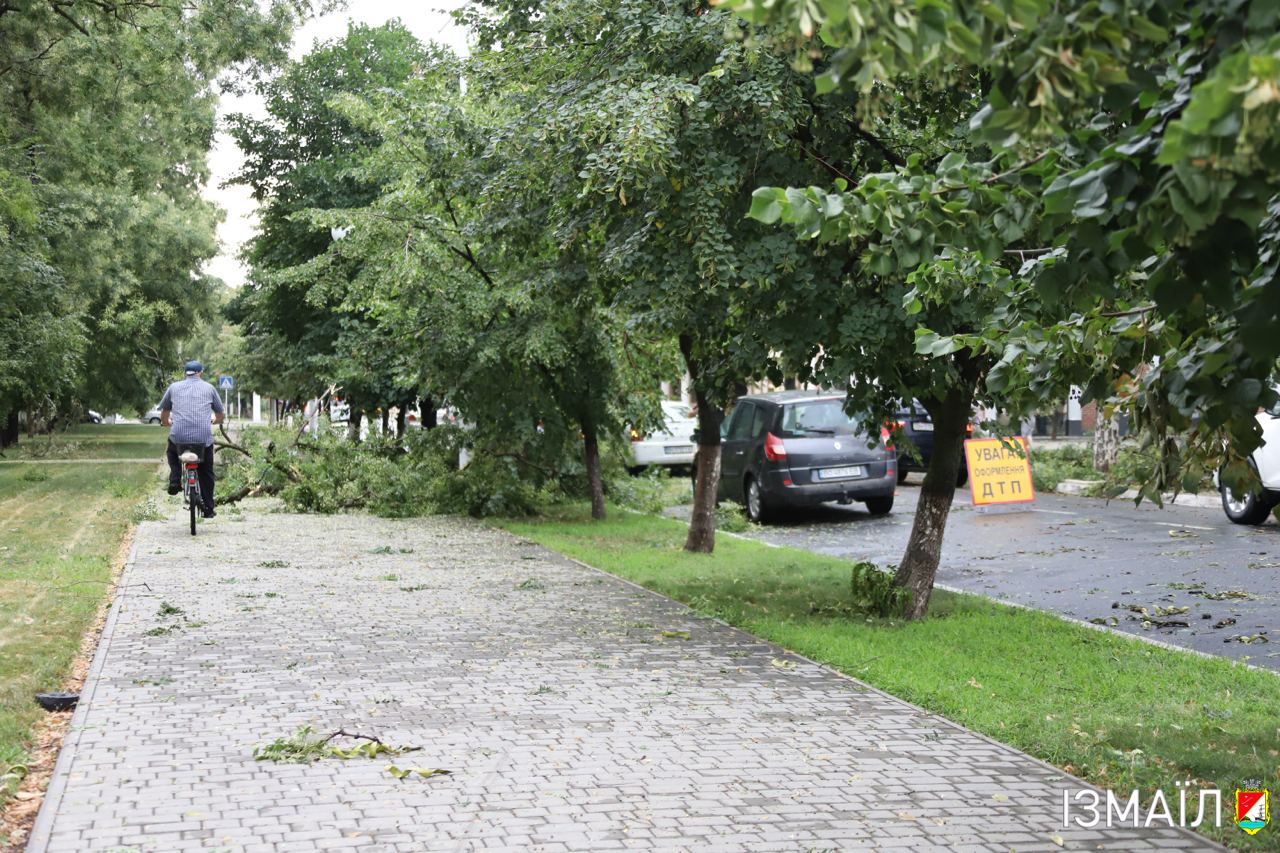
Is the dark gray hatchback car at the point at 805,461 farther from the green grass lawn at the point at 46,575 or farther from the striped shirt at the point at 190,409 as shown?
the green grass lawn at the point at 46,575

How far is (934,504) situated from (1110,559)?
4.17 metres

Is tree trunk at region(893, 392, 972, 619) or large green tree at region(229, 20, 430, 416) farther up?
large green tree at region(229, 20, 430, 416)

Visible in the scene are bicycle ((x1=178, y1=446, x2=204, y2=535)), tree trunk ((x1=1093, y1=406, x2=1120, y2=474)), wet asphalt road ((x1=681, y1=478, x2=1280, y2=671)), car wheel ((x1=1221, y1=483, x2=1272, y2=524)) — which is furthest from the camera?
tree trunk ((x1=1093, y1=406, x2=1120, y2=474))

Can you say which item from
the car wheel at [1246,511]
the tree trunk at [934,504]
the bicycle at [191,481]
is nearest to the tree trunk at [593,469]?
the bicycle at [191,481]

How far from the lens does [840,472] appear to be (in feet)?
63.8

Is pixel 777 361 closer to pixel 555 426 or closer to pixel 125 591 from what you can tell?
pixel 125 591

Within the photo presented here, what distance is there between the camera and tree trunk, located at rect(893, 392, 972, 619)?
34.4 ft

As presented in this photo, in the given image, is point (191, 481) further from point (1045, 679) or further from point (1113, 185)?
point (1113, 185)

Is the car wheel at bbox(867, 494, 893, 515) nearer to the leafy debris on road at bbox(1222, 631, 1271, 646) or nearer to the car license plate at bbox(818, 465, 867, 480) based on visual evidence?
the car license plate at bbox(818, 465, 867, 480)

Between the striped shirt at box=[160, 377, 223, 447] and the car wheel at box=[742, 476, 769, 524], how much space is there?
7562 mm

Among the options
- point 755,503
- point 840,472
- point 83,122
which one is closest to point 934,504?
point 840,472

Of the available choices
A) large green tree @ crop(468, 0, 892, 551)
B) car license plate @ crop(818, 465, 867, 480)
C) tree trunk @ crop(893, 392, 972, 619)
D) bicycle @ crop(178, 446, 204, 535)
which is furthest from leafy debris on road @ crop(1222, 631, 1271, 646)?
bicycle @ crop(178, 446, 204, 535)

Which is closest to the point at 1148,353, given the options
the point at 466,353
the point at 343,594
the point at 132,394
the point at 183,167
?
the point at 343,594

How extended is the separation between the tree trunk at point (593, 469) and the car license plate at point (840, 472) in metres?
3.14
